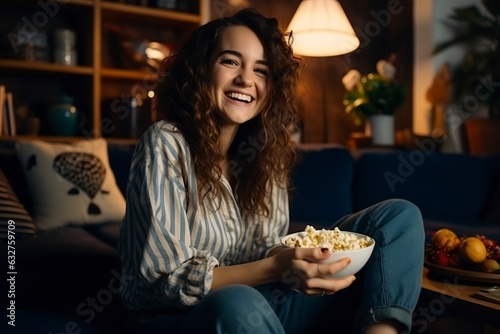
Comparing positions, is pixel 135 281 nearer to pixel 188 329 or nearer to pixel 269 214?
pixel 188 329

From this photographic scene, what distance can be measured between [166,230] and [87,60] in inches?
81.5

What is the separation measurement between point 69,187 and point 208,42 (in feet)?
3.19

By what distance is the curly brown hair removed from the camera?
1215mm

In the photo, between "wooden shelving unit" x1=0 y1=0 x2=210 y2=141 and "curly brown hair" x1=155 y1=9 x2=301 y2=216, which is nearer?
"curly brown hair" x1=155 y1=9 x2=301 y2=216

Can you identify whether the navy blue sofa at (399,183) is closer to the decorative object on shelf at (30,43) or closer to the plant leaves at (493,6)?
the plant leaves at (493,6)

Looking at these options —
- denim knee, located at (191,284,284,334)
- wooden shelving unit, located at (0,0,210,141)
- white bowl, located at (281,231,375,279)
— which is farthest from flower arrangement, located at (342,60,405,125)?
denim knee, located at (191,284,284,334)

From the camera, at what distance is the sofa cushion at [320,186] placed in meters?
2.39

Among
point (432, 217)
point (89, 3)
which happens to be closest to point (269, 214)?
point (432, 217)

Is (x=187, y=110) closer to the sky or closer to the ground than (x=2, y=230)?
closer to the sky

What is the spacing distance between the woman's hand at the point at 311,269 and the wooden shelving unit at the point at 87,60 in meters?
1.96

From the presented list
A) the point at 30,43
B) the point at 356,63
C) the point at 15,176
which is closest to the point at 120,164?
the point at 15,176

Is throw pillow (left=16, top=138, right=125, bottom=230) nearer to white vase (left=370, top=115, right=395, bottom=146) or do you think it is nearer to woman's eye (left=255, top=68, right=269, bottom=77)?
woman's eye (left=255, top=68, right=269, bottom=77)

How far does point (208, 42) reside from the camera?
129cm

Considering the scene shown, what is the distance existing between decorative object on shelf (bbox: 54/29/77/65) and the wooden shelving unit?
6 cm
